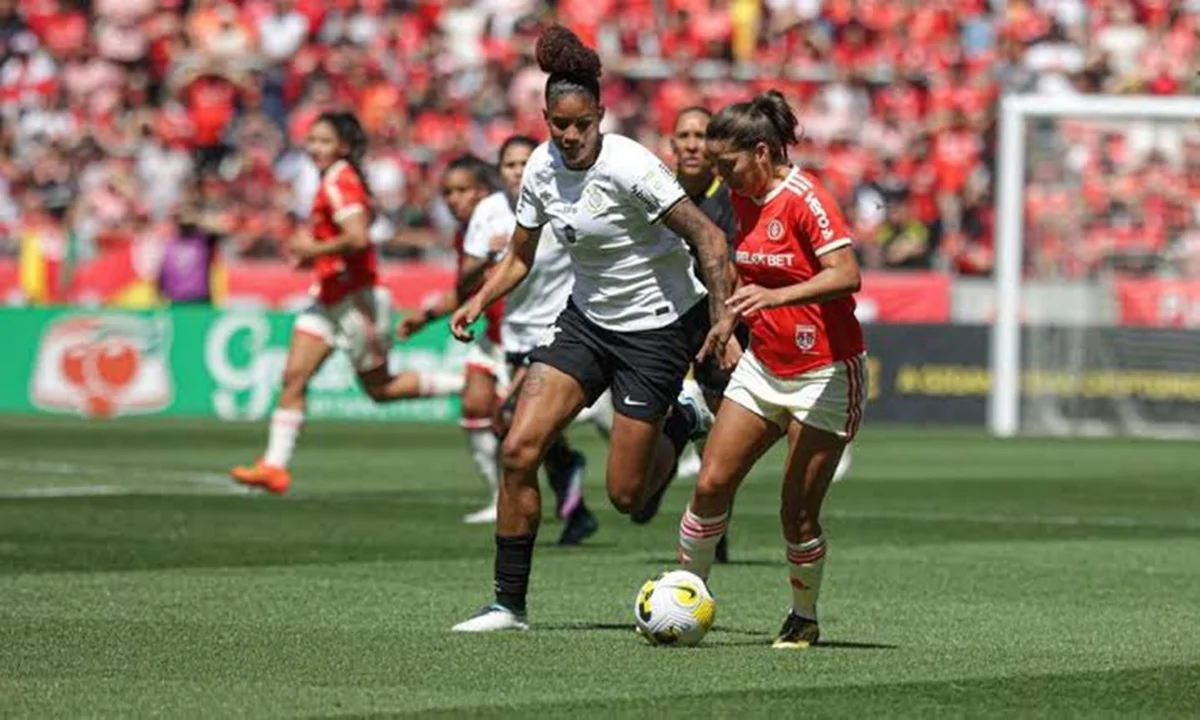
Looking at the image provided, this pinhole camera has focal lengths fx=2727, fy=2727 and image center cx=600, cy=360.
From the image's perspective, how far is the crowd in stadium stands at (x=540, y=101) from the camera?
32.1 m

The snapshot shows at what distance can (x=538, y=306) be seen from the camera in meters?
16.5

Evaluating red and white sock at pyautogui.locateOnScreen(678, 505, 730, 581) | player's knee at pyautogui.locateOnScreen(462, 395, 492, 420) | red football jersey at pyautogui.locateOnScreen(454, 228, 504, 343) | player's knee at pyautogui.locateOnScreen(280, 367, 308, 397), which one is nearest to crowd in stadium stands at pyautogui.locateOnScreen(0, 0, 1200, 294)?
player's knee at pyautogui.locateOnScreen(280, 367, 308, 397)

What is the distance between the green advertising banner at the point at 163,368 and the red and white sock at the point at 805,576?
20.8m

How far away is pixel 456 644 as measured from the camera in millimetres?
10812

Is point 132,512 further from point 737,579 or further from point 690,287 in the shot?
A: point 690,287

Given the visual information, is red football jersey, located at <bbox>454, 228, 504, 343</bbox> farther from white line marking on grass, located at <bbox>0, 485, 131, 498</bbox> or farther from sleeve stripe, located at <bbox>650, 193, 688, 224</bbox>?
sleeve stripe, located at <bbox>650, 193, 688, 224</bbox>

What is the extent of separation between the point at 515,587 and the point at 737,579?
9.81 feet

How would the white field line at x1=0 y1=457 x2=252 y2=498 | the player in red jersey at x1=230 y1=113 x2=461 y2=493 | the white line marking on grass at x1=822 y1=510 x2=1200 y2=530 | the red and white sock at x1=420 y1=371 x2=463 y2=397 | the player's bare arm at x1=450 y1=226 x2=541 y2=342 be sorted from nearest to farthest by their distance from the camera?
the player's bare arm at x1=450 y1=226 x2=541 y2=342 → the white line marking on grass at x1=822 y1=510 x2=1200 y2=530 → the player in red jersey at x1=230 y1=113 x2=461 y2=493 → the red and white sock at x1=420 y1=371 x2=463 y2=397 → the white field line at x1=0 y1=457 x2=252 y2=498

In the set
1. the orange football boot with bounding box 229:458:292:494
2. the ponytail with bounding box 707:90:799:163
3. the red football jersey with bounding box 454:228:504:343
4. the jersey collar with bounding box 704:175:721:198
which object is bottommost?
the orange football boot with bounding box 229:458:292:494

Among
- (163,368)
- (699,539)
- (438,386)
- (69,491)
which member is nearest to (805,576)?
(699,539)

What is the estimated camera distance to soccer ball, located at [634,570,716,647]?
10781 millimetres

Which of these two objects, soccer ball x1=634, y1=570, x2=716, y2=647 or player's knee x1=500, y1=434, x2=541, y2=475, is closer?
soccer ball x1=634, y1=570, x2=716, y2=647

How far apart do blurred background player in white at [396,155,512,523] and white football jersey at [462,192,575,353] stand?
9cm

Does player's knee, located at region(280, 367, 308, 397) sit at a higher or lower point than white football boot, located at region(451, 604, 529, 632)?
lower
